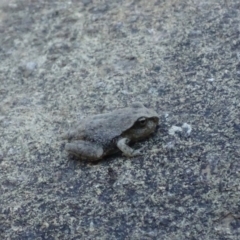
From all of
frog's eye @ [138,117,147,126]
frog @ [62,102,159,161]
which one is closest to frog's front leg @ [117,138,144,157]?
frog @ [62,102,159,161]

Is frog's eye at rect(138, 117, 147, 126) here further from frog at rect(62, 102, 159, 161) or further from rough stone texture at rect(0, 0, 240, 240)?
rough stone texture at rect(0, 0, 240, 240)

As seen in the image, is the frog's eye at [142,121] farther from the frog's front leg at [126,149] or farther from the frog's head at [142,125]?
the frog's front leg at [126,149]

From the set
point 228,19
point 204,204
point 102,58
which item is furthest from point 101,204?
point 228,19

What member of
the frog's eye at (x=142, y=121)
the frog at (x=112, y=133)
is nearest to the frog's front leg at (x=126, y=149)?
the frog at (x=112, y=133)

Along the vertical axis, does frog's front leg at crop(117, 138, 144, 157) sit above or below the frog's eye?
below

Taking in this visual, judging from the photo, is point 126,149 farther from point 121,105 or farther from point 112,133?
point 121,105

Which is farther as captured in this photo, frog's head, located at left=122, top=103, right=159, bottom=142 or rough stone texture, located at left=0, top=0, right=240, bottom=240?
frog's head, located at left=122, top=103, right=159, bottom=142

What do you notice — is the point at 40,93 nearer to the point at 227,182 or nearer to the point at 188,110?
the point at 188,110

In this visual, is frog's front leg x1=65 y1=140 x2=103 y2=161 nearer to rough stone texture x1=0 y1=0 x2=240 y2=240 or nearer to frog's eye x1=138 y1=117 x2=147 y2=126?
rough stone texture x1=0 y1=0 x2=240 y2=240
